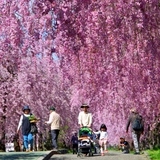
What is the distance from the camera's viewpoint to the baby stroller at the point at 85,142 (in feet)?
57.1

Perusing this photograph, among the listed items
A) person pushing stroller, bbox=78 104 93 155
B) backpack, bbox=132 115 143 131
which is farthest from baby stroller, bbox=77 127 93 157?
backpack, bbox=132 115 143 131

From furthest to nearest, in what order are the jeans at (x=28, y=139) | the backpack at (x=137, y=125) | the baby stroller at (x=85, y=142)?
the jeans at (x=28, y=139), the backpack at (x=137, y=125), the baby stroller at (x=85, y=142)

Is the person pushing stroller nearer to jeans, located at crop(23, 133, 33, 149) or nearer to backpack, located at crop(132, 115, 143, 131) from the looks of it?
backpack, located at crop(132, 115, 143, 131)

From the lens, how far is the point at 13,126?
34.5 metres

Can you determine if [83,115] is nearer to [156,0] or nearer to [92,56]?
[92,56]

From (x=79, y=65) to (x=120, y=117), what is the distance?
1426 cm

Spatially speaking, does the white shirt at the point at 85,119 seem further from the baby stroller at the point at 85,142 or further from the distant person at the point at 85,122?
the baby stroller at the point at 85,142

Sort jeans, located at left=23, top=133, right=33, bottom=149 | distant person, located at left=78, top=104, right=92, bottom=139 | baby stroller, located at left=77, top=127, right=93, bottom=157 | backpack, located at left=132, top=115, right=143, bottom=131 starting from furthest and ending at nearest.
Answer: jeans, located at left=23, top=133, right=33, bottom=149, backpack, located at left=132, top=115, right=143, bottom=131, distant person, located at left=78, top=104, right=92, bottom=139, baby stroller, located at left=77, top=127, right=93, bottom=157

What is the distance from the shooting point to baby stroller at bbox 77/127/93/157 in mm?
17391

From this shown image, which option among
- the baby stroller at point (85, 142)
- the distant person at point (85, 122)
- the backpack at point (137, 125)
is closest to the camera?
the baby stroller at point (85, 142)

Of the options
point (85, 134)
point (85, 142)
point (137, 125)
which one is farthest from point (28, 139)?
point (137, 125)

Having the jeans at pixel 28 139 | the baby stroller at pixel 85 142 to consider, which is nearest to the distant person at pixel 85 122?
the baby stroller at pixel 85 142

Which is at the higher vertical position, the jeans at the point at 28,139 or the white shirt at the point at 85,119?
the white shirt at the point at 85,119

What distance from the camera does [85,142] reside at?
1747cm
